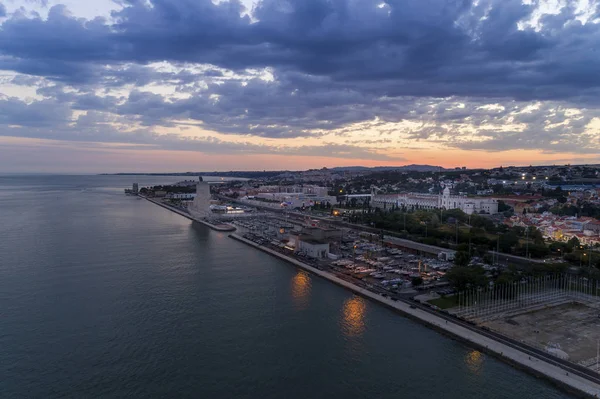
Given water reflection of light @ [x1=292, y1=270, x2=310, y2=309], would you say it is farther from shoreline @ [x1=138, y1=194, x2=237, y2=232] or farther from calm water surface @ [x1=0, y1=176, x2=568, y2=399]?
shoreline @ [x1=138, y1=194, x2=237, y2=232]

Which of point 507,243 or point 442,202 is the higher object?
point 442,202

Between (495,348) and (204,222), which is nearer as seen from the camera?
(495,348)

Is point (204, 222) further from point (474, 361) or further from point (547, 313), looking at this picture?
point (474, 361)

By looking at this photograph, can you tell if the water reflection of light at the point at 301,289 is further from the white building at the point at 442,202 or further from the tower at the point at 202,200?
the white building at the point at 442,202

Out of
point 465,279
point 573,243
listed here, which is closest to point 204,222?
point 465,279

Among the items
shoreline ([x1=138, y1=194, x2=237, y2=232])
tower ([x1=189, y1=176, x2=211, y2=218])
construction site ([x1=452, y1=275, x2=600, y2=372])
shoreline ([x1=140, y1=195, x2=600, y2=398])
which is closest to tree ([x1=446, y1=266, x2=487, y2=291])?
construction site ([x1=452, y1=275, x2=600, y2=372])
